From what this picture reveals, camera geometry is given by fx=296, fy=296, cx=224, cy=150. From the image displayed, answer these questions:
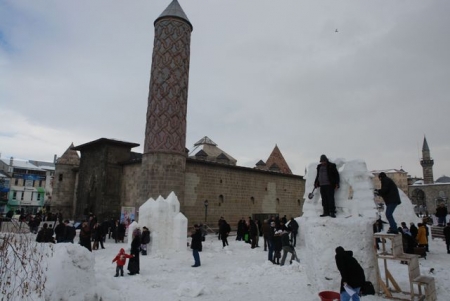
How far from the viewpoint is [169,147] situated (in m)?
17.8

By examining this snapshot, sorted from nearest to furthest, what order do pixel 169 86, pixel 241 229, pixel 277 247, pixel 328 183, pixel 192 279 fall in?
pixel 328 183 → pixel 192 279 → pixel 277 247 → pixel 241 229 → pixel 169 86

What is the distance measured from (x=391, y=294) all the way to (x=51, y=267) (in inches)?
243

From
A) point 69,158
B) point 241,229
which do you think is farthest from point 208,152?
point 241,229

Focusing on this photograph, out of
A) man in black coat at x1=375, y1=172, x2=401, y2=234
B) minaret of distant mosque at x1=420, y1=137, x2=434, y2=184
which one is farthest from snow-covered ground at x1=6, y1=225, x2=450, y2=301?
minaret of distant mosque at x1=420, y1=137, x2=434, y2=184

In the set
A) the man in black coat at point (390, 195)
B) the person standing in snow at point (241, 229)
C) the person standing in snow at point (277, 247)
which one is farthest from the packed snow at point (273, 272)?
the person standing in snow at point (241, 229)

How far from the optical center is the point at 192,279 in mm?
7844

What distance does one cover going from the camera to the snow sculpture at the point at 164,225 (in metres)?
12.5

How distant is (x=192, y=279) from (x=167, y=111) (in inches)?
470

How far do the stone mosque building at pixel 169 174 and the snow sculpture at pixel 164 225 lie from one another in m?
4.35

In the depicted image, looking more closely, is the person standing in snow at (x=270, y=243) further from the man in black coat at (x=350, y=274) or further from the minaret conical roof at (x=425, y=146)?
the minaret conical roof at (x=425, y=146)

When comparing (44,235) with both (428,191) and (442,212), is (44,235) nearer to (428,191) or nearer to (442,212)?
(442,212)

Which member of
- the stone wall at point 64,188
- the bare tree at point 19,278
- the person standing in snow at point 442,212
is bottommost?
the bare tree at point 19,278

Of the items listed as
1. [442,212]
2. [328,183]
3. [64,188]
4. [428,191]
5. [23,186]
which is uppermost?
[428,191]

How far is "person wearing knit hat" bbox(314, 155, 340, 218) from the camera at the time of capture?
6.33 metres
